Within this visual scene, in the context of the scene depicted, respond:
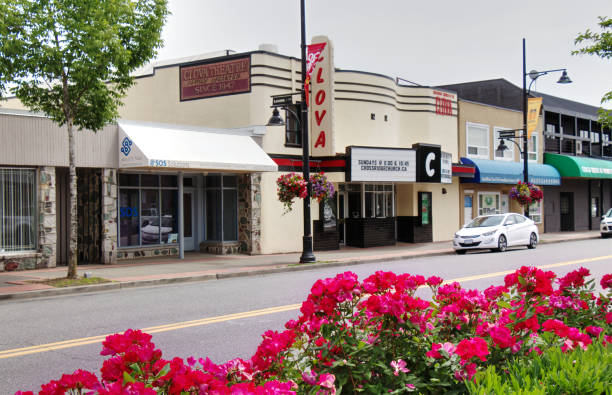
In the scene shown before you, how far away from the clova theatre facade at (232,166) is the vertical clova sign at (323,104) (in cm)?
4

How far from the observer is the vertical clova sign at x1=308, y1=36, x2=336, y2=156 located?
72.3ft

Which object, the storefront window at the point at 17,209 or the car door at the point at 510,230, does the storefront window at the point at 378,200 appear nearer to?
the car door at the point at 510,230

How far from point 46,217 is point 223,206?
6.60m

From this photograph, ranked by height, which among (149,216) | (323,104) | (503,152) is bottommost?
(149,216)

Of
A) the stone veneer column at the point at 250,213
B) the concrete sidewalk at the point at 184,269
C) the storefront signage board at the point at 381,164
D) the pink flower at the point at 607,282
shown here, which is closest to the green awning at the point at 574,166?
the storefront signage board at the point at 381,164

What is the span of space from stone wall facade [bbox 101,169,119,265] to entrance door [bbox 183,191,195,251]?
4042 millimetres

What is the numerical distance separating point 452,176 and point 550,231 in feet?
38.0

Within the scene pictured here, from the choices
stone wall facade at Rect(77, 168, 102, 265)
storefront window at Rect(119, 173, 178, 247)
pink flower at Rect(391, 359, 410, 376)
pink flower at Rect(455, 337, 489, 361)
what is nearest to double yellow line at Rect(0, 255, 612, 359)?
pink flower at Rect(391, 359, 410, 376)

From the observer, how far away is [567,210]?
3872 cm

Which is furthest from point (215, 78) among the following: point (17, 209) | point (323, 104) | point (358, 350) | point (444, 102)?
point (358, 350)

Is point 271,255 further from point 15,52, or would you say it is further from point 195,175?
point 15,52

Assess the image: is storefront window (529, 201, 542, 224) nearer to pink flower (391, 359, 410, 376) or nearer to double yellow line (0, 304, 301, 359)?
double yellow line (0, 304, 301, 359)

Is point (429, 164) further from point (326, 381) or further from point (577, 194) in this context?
point (326, 381)

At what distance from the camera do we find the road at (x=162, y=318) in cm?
689
